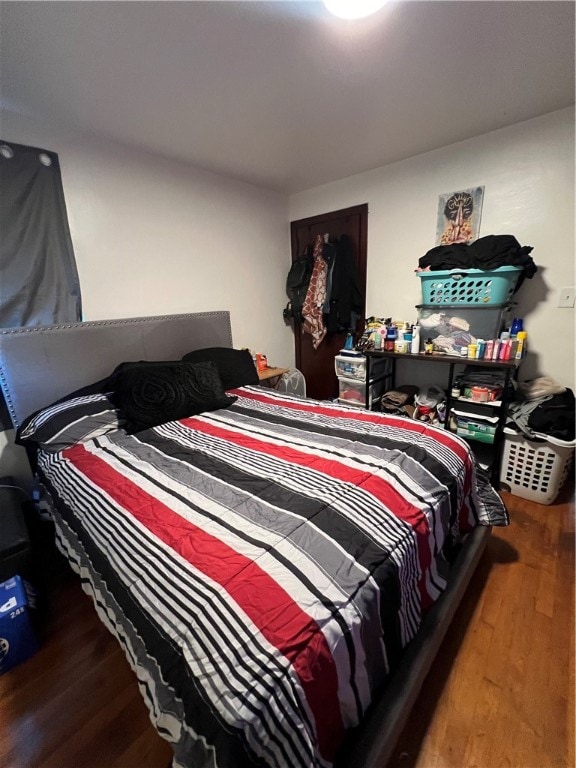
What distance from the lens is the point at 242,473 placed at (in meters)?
1.23

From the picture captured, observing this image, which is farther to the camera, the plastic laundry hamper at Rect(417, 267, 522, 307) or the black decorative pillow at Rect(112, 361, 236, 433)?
the plastic laundry hamper at Rect(417, 267, 522, 307)

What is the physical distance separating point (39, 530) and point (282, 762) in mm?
1806

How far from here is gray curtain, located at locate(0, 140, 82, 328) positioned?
1720 mm

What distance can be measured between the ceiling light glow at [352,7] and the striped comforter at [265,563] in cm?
160

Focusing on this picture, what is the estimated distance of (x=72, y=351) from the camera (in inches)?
76.2

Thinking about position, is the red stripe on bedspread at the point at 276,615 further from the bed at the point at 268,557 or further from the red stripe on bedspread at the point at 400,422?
the red stripe on bedspread at the point at 400,422

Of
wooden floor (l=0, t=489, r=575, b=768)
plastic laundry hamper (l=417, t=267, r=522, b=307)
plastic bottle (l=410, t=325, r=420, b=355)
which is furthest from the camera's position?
plastic bottle (l=410, t=325, r=420, b=355)

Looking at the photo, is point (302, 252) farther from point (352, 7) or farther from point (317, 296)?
point (352, 7)

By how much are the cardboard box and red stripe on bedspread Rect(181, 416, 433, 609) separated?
1.00m

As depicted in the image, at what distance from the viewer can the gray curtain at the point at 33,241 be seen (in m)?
1.72

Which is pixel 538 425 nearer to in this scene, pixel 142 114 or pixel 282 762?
pixel 282 762

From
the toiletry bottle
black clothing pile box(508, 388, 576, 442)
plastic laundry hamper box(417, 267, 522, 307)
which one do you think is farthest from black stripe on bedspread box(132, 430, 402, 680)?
plastic laundry hamper box(417, 267, 522, 307)

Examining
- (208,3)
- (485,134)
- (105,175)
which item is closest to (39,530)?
(105,175)

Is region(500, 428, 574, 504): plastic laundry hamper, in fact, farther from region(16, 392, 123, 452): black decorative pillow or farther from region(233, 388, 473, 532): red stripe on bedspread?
region(16, 392, 123, 452): black decorative pillow
